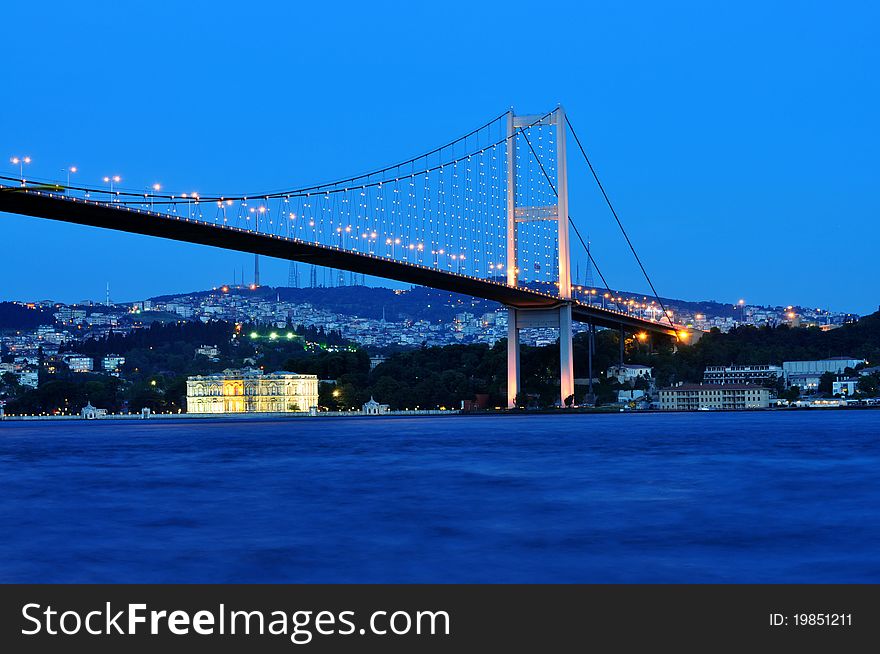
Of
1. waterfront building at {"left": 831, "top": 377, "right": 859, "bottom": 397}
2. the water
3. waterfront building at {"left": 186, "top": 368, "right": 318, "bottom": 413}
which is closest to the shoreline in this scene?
waterfront building at {"left": 186, "top": 368, "right": 318, "bottom": 413}

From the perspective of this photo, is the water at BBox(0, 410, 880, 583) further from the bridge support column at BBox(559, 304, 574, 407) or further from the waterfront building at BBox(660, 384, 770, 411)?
the waterfront building at BBox(660, 384, 770, 411)

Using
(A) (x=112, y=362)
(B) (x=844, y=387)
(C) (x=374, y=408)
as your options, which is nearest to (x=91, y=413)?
(C) (x=374, y=408)

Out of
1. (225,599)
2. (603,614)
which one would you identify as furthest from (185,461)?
(603,614)

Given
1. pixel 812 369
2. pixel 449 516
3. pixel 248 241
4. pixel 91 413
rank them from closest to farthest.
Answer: pixel 449 516, pixel 248 241, pixel 812 369, pixel 91 413

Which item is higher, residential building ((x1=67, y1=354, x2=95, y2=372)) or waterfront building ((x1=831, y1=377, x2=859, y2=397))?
residential building ((x1=67, y1=354, x2=95, y2=372))

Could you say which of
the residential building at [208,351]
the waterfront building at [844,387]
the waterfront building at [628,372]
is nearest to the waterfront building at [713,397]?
the waterfront building at [628,372]

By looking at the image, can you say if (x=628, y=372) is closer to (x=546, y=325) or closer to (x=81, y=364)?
(x=546, y=325)
